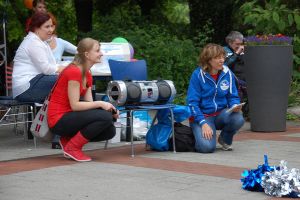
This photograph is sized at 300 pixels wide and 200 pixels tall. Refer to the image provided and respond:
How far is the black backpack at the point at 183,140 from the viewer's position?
876 cm

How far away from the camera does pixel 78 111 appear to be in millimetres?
7957

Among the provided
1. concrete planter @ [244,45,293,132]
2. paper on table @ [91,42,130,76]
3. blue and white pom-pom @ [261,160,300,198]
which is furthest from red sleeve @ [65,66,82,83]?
concrete planter @ [244,45,293,132]

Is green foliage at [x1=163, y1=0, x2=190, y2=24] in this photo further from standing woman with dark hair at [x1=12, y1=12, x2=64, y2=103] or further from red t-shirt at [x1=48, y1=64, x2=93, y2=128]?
red t-shirt at [x1=48, y1=64, x2=93, y2=128]

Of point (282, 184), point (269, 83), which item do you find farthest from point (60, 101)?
point (269, 83)

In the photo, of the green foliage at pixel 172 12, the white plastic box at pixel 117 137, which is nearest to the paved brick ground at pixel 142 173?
the white plastic box at pixel 117 137

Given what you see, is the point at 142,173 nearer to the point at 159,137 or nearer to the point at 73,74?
the point at 73,74

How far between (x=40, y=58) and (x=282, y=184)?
3823 mm

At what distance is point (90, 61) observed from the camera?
26.7 feet

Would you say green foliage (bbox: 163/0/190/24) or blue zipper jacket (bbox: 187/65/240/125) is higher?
green foliage (bbox: 163/0/190/24)

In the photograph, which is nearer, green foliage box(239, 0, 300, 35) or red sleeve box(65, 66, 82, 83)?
red sleeve box(65, 66, 82, 83)

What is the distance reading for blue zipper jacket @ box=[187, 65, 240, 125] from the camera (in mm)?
8719

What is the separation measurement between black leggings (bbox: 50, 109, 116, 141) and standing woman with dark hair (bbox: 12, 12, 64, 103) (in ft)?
3.49

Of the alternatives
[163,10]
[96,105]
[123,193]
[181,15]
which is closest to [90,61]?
[96,105]

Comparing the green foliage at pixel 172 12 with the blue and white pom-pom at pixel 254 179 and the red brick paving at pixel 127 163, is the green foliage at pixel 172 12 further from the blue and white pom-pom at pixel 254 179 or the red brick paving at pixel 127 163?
the blue and white pom-pom at pixel 254 179
